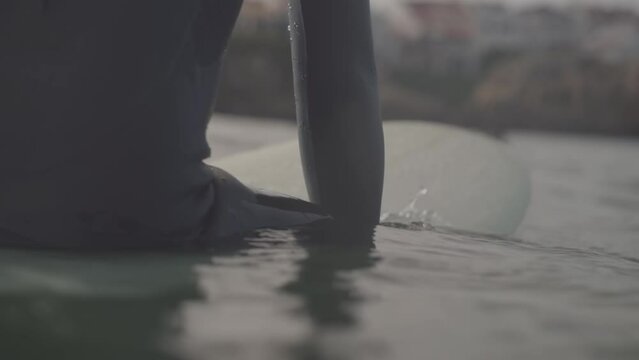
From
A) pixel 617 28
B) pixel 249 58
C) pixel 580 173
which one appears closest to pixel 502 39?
pixel 617 28

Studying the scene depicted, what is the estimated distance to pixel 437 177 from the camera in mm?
2721

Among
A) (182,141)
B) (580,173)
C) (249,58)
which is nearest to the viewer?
(182,141)

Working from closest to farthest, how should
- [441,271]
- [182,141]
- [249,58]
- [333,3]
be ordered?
[441,271], [182,141], [333,3], [249,58]

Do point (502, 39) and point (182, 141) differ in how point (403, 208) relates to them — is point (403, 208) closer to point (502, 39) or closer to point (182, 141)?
point (182, 141)

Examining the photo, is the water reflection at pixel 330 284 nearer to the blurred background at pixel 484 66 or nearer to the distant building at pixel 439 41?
the blurred background at pixel 484 66

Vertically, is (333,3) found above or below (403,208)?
above

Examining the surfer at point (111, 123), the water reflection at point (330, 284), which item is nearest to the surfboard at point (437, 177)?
the water reflection at point (330, 284)

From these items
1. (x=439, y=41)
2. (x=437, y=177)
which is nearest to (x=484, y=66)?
(x=439, y=41)

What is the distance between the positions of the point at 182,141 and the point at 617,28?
6810 centimetres

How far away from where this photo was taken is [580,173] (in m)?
9.65

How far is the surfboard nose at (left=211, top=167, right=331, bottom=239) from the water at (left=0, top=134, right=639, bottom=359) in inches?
1.6

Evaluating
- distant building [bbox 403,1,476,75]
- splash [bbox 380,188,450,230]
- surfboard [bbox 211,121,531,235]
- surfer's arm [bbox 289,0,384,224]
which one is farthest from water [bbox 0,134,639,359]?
distant building [bbox 403,1,476,75]

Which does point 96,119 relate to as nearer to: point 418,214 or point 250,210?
point 250,210

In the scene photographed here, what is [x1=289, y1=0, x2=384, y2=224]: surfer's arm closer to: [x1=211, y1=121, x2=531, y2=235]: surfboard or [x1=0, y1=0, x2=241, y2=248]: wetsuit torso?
[x1=0, y1=0, x2=241, y2=248]: wetsuit torso
